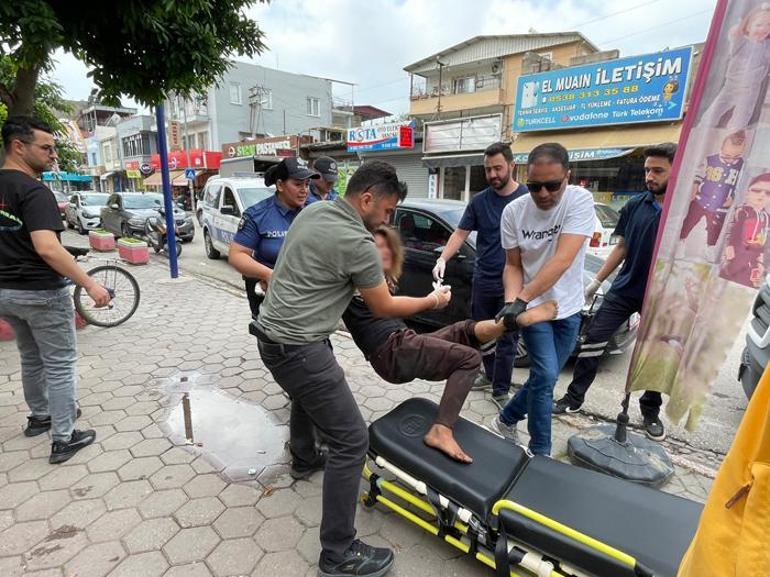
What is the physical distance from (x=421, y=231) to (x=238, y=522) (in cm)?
381

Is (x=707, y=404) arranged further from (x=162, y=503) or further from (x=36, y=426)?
(x=36, y=426)

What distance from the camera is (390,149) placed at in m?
18.9

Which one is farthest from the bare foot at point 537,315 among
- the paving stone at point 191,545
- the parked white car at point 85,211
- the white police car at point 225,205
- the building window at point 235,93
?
the building window at point 235,93

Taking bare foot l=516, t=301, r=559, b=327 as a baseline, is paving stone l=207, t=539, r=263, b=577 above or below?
below

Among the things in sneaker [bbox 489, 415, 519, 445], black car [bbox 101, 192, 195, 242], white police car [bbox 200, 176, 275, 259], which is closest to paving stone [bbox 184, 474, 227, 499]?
sneaker [bbox 489, 415, 519, 445]

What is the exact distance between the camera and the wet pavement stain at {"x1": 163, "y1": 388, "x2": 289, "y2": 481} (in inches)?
107

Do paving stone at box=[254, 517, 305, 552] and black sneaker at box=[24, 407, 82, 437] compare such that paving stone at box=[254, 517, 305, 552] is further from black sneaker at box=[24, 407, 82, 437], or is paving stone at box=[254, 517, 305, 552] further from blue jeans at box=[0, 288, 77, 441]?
black sneaker at box=[24, 407, 82, 437]

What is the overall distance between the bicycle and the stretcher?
4479 millimetres

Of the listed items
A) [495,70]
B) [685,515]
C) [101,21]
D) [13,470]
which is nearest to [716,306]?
[685,515]

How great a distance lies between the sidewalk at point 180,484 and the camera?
1.98m

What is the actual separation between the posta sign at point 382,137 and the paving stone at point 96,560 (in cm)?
1782

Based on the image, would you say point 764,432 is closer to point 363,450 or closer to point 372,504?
point 363,450

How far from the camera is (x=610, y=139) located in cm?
1203

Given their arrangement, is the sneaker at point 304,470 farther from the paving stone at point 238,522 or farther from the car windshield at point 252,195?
the car windshield at point 252,195
